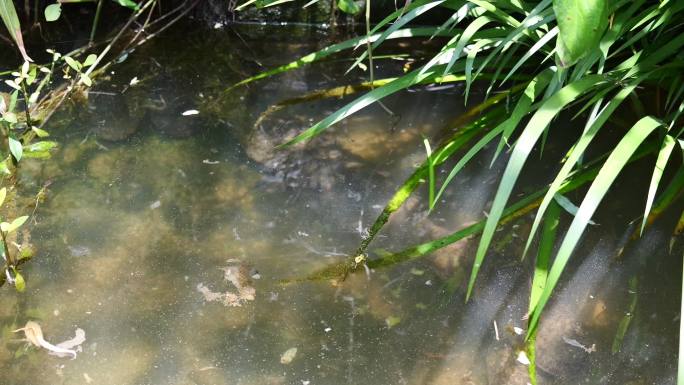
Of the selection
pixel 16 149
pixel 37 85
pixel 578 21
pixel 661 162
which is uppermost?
pixel 578 21

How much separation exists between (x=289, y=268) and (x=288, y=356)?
0.22 meters

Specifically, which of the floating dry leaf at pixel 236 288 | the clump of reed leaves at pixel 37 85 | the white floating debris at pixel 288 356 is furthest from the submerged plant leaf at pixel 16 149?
the white floating debris at pixel 288 356

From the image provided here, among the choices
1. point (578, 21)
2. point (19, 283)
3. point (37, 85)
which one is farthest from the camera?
point (37, 85)

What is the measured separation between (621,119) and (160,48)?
1.40 meters

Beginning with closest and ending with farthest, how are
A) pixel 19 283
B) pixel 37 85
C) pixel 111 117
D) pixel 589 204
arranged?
1. pixel 589 204
2. pixel 19 283
3. pixel 111 117
4. pixel 37 85

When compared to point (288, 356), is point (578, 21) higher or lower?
higher

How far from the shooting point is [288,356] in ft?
3.87

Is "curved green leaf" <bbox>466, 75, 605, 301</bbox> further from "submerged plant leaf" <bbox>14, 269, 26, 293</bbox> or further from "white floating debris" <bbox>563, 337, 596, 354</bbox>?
"submerged plant leaf" <bbox>14, 269, 26, 293</bbox>

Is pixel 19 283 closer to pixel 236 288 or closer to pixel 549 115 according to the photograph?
pixel 236 288

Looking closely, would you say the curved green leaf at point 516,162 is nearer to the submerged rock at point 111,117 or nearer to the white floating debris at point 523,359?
the white floating debris at point 523,359

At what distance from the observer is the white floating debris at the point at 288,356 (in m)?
→ 1.17

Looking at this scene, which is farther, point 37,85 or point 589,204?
point 37,85

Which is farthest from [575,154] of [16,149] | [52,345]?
[16,149]

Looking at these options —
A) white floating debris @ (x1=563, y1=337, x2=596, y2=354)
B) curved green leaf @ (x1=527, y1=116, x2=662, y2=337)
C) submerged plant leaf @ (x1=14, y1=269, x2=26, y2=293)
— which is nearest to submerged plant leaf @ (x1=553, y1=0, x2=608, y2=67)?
curved green leaf @ (x1=527, y1=116, x2=662, y2=337)
